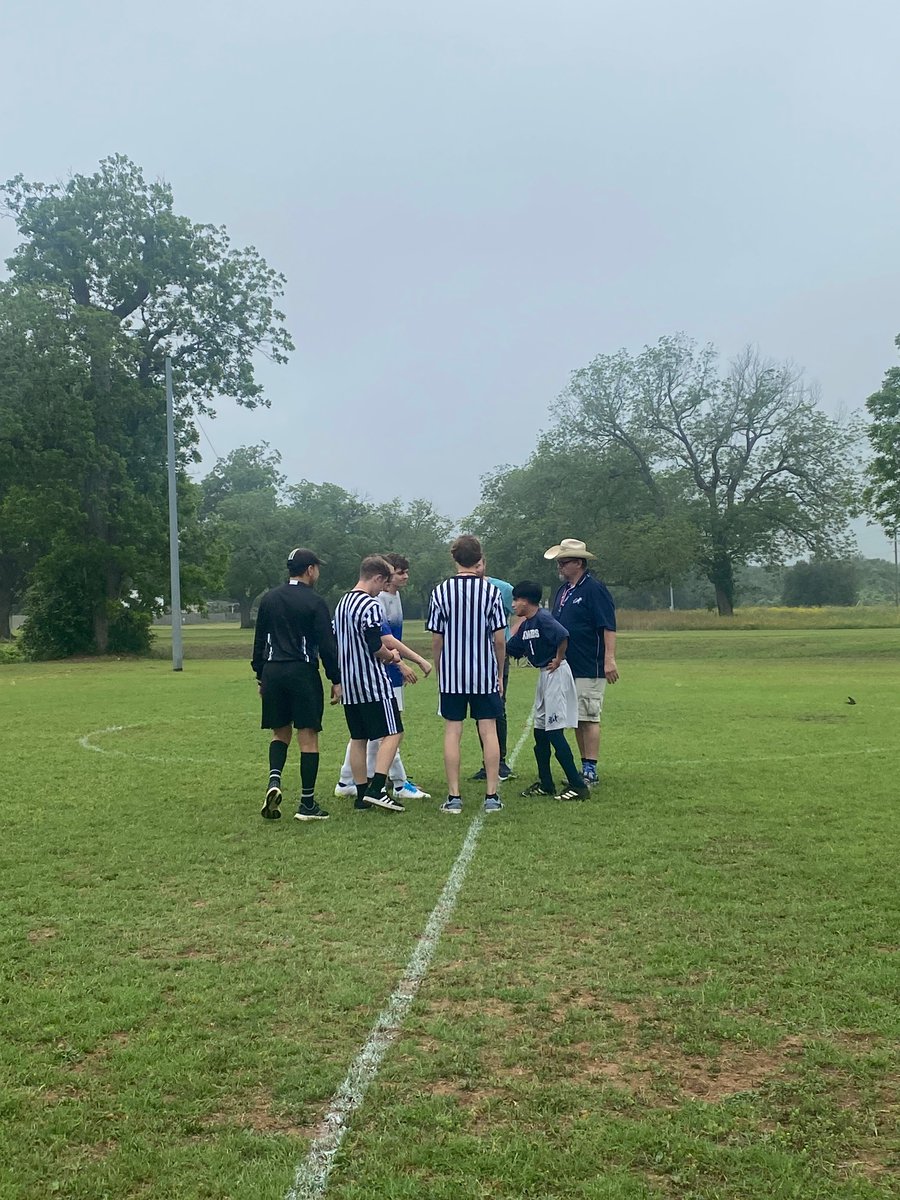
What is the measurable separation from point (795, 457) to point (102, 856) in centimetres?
5496

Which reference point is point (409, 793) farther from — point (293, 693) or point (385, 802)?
point (293, 693)

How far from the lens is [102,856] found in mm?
6465

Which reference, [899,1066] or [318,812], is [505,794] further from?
[899,1066]

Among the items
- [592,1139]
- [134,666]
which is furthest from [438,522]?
[592,1139]

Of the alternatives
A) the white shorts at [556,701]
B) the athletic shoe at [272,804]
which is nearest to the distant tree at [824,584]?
the white shorts at [556,701]

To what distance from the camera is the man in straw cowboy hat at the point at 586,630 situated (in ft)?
28.0

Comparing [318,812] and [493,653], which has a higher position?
[493,653]

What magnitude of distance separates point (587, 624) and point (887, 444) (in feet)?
82.1

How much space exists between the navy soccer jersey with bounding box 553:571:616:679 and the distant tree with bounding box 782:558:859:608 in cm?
6779

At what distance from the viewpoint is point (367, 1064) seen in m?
3.44

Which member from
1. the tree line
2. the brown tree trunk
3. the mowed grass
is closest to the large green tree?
the tree line

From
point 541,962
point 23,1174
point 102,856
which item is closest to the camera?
point 23,1174

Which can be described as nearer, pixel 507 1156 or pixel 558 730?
pixel 507 1156

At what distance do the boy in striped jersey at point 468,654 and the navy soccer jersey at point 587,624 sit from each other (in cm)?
116
